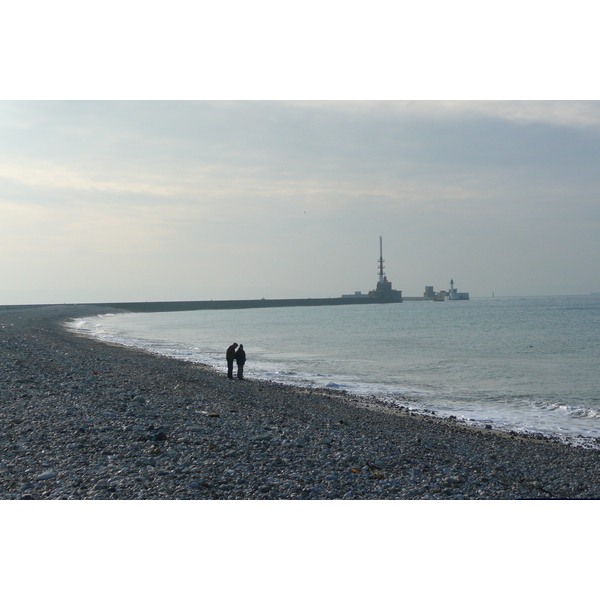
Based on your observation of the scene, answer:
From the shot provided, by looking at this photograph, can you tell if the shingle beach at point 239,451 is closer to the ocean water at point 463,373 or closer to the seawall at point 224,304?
the ocean water at point 463,373

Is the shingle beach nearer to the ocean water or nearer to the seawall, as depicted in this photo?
the ocean water

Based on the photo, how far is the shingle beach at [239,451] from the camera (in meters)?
7.42

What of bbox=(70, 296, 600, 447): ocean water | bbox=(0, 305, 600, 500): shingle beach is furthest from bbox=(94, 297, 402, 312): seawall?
bbox=(0, 305, 600, 500): shingle beach

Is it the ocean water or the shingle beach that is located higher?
the shingle beach

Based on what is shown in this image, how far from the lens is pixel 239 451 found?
9.00m

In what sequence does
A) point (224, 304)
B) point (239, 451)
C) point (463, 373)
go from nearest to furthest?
point (239, 451)
point (463, 373)
point (224, 304)

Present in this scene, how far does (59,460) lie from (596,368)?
27.5m

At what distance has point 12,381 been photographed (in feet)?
44.8

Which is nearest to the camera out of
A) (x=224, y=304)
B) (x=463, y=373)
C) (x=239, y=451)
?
(x=239, y=451)

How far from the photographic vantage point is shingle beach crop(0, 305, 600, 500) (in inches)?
292

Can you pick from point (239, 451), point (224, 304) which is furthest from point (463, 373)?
point (224, 304)

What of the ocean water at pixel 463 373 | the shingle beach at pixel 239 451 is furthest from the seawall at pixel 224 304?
the shingle beach at pixel 239 451

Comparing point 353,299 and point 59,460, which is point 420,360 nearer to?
point 59,460

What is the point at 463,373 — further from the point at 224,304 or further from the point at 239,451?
the point at 224,304
